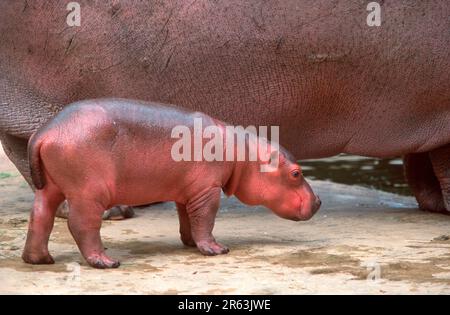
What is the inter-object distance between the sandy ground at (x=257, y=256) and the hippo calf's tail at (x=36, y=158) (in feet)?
1.17

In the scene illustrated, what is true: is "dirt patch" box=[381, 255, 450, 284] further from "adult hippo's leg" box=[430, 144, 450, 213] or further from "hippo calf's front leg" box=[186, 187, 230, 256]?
"adult hippo's leg" box=[430, 144, 450, 213]

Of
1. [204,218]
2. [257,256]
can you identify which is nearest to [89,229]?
[204,218]

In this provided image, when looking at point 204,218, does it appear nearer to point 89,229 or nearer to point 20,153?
point 89,229

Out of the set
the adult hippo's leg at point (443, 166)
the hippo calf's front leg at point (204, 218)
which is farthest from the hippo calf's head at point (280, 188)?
the adult hippo's leg at point (443, 166)

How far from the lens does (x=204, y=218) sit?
4.34m

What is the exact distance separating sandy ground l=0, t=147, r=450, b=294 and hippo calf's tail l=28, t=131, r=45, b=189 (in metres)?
0.36

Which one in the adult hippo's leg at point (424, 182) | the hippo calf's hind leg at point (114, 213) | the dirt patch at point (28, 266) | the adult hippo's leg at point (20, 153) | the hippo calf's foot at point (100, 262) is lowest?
the dirt patch at point (28, 266)

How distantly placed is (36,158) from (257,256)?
1.01 m

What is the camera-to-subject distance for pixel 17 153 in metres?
5.55

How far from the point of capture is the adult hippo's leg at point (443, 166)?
A: 5.64 meters

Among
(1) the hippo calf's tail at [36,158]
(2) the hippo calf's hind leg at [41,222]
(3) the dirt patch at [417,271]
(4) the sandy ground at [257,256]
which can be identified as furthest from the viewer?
(2) the hippo calf's hind leg at [41,222]

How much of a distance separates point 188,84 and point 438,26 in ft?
4.24

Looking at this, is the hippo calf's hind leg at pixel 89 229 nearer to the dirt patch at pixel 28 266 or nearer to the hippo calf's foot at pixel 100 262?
A: the hippo calf's foot at pixel 100 262

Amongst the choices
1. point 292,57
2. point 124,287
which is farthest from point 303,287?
point 292,57
